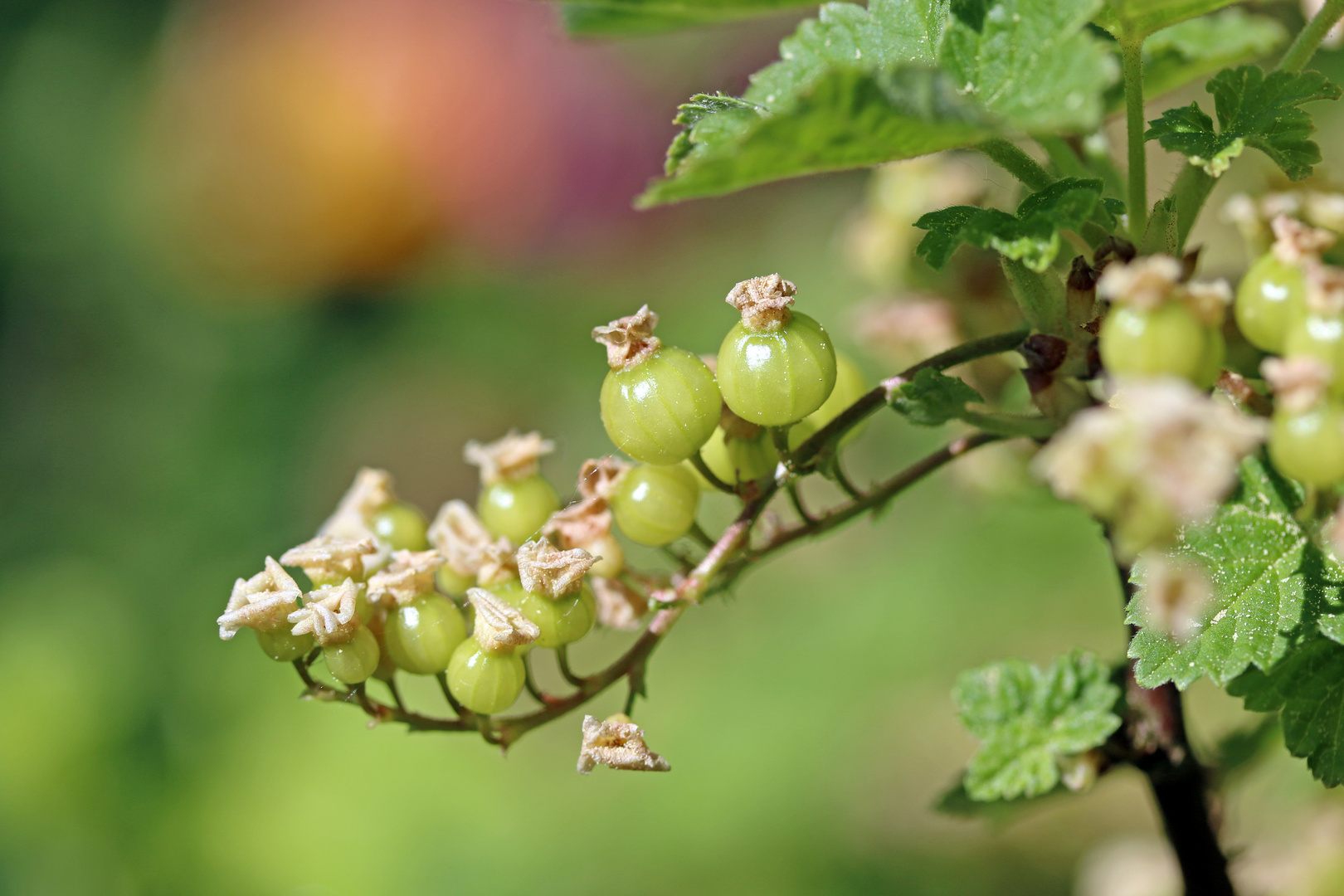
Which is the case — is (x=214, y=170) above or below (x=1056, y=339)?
below

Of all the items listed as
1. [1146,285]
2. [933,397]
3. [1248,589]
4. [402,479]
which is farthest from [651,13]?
[402,479]

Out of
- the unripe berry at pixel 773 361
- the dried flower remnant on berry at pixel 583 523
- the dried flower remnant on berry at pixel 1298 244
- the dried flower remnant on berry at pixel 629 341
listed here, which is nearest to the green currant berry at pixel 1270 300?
the dried flower remnant on berry at pixel 1298 244

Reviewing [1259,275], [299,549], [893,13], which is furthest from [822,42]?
[299,549]

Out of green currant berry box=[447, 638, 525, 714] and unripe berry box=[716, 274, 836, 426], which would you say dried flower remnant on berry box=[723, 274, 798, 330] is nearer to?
unripe berry box=[716, 274, 836, 426]

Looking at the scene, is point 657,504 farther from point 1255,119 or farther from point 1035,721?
point 1255,119

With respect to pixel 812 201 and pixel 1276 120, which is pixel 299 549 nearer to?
pixel 1276 120

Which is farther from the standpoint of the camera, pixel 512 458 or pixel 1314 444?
pixel 512 458

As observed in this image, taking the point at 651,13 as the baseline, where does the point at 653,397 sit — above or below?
below
